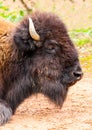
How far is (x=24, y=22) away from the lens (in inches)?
294

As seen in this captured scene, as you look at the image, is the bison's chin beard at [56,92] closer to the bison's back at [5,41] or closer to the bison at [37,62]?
the bison at [37,62]

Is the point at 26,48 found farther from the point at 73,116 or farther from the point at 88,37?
the point at 88,37

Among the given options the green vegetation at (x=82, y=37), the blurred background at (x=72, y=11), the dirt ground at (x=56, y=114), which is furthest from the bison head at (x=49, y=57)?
the blurred background at (x=72, y=11)

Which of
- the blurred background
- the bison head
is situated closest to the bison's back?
the bison head

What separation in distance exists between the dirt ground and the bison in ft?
0.77

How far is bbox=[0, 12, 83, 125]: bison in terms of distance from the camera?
285 inches

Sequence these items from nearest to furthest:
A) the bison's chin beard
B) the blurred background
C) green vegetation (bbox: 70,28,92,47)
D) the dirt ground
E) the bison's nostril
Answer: the dirt ground < the bison's nostril < the bison's chin beard < green vegetation (bbox: 70,28,92,47) < the blurred background

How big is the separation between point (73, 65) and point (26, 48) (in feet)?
2.14

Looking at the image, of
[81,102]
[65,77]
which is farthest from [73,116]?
[81,102]

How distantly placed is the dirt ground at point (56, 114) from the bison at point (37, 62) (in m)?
0.23

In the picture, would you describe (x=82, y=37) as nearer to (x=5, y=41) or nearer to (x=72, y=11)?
(x=72, y=11)

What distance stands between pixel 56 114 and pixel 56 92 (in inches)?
13.3

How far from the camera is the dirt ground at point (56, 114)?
21.7 ft

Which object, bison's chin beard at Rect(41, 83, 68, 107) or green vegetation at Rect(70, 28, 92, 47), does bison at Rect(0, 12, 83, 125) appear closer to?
bison's chin beard at Rect(41, 83, 68, 107)
